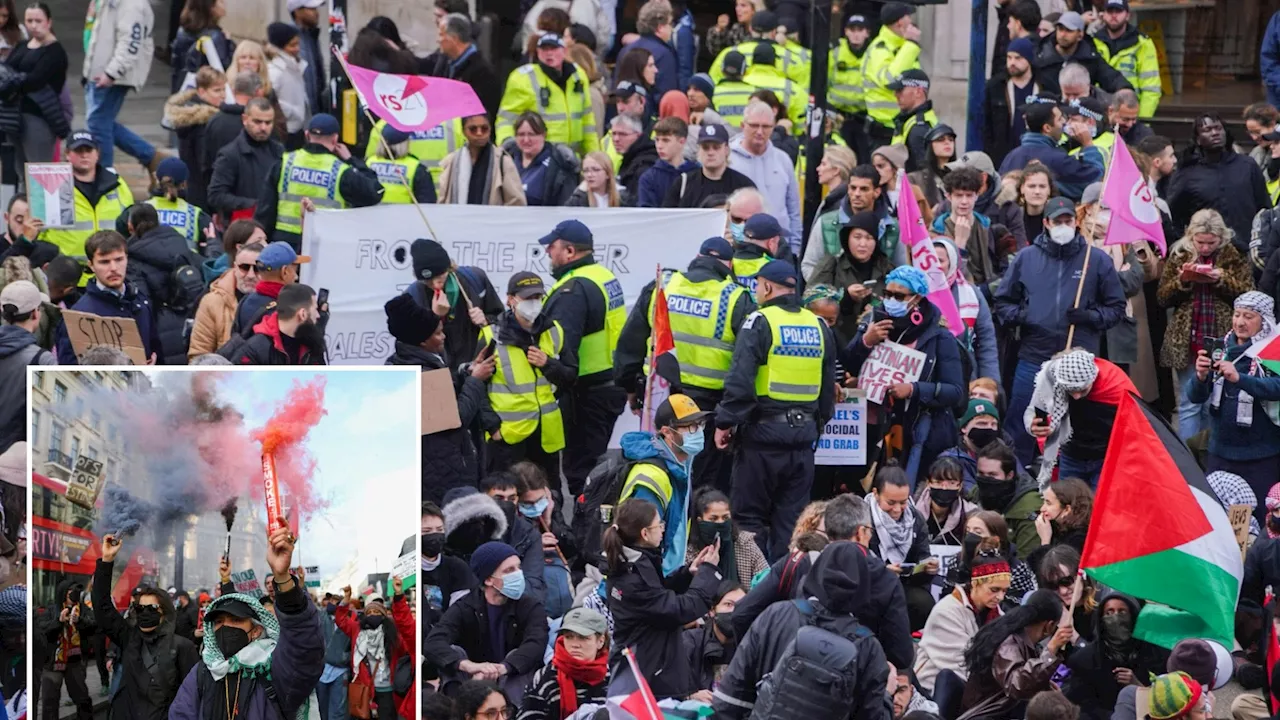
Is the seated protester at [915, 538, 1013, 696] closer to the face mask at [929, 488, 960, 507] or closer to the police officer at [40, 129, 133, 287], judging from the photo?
the face mask at [929, 488, 960, 507]

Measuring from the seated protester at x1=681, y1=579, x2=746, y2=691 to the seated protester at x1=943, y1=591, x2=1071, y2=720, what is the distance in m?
1.05

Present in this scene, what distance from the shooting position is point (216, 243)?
14.1 meters

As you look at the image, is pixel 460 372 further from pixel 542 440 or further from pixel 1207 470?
pixel 1207 470

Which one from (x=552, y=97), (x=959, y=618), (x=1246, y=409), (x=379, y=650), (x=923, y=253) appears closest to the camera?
(x=379, y=650)

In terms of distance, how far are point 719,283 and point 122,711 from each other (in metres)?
5.44

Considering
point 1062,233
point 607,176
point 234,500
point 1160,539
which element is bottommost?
point 1160,539

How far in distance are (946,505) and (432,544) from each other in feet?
9.25

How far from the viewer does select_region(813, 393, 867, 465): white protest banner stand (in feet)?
39.7

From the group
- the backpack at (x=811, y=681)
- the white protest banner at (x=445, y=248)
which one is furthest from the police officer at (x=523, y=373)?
the backpack at (x=811, y=681)

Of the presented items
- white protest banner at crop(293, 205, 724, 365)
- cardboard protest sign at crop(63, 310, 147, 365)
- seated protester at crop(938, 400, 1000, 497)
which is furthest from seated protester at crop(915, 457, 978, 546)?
cardboard protest sign at crop(63, 310, 147, 365)

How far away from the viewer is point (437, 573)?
963 cm

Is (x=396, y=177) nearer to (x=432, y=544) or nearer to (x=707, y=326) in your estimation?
(x=707, y=326)

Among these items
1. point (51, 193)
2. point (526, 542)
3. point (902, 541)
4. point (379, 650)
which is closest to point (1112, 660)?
point (902, 541)

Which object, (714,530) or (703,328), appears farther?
(703,328)
